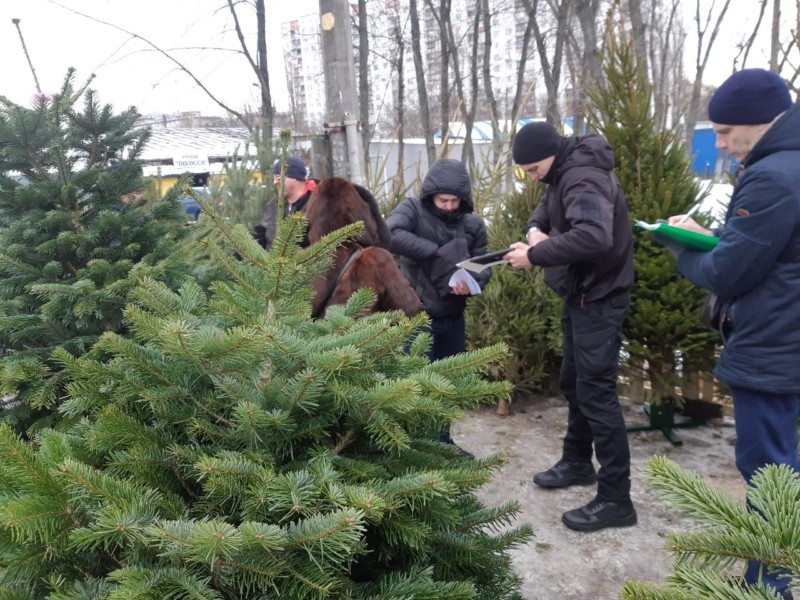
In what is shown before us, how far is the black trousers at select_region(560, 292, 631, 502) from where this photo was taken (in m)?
3.26

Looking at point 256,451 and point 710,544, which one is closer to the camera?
point 710,544

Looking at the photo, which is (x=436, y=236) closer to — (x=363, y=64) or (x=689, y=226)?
(x=689, y=226)

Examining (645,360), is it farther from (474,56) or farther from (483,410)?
(474,56)

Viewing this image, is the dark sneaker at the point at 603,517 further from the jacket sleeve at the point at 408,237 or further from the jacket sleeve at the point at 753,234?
the jacket sleeve at the point at 408,237

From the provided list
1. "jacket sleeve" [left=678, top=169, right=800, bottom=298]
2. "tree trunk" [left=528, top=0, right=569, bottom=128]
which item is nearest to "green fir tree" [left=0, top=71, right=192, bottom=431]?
"jacket sleeve" [left=678, top=169, right=800, bottom=298]

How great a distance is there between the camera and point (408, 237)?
396cm

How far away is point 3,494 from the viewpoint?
4.32ft

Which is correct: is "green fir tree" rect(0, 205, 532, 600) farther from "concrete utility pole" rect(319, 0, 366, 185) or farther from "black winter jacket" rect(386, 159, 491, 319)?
"concrete utility pole" rect(319, 0, 366, 185)

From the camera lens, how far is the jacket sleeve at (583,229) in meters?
3.06

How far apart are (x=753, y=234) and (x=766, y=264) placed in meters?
0.13

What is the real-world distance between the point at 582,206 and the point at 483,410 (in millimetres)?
2734

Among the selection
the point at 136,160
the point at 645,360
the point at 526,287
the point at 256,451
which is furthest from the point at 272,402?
the point at 526,287

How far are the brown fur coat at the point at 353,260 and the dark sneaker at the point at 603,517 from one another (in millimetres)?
1440

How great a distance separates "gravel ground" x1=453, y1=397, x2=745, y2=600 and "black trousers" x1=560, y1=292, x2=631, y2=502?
0.28 m
